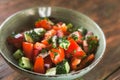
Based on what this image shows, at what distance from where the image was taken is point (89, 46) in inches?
52.2

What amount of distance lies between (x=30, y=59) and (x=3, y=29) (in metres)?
0.21

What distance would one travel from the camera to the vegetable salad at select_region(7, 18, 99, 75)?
3.89ft

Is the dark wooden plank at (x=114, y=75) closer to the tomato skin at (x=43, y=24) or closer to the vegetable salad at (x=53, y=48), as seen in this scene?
the vegetable salad at (x=53, y=48)

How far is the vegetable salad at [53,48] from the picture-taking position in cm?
119

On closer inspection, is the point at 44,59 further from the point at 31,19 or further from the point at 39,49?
the point at 31,19

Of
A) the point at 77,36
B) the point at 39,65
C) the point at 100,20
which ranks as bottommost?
the point at 39,65

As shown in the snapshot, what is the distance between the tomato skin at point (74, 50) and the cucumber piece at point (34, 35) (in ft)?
0.54

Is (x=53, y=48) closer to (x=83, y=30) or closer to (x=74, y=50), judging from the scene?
(x=74, y=50)

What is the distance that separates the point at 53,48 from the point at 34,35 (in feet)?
0.45

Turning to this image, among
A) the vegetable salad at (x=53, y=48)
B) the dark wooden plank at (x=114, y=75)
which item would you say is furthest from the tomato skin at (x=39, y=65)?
the dark wooden plank at (x=114, y=75)

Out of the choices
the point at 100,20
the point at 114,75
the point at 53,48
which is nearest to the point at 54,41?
the point at 53,48

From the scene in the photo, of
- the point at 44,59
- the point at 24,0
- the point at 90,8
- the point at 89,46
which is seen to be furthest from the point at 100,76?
the point at 24,0

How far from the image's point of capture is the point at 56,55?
1.19 metres

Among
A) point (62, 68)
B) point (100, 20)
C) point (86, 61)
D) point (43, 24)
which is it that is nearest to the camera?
point (62, 68)
